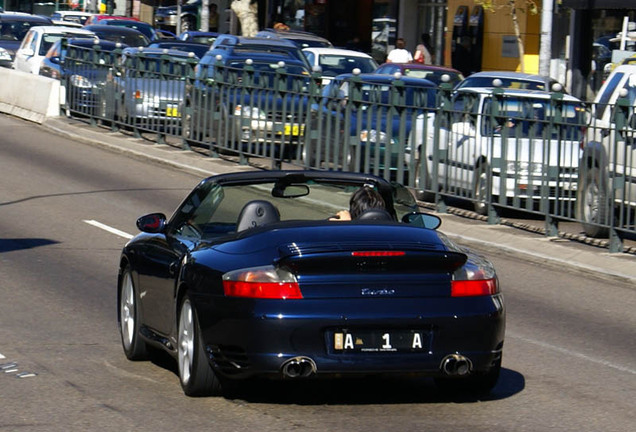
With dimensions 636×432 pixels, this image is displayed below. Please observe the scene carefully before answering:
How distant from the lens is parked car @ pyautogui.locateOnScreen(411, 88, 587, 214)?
15.5m

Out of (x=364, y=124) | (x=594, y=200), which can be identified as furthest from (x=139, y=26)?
(x=594, y=200)

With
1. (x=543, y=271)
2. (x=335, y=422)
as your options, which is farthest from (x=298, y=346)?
(x=543, y=271)

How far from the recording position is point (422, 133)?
17.7 m

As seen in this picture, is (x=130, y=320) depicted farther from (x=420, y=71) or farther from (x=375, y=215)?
(x=420, y=71)

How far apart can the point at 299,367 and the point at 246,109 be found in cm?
1494

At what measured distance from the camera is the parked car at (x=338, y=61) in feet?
98.4

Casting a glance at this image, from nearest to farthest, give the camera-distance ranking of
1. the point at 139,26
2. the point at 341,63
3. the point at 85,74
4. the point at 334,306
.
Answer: the point at 334,306 → the point at 85,74 → the point at 341,63 → the point at 139,26

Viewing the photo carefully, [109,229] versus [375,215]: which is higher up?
[375,215]

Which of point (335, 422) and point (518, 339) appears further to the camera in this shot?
point (518, 339)

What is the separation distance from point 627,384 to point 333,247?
252 centimetres

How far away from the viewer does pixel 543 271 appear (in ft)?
46.7

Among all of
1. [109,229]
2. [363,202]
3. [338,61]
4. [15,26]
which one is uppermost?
[15,26]

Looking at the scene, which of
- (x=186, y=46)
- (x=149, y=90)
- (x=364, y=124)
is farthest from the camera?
(x=186, y=46)

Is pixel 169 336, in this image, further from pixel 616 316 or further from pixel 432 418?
pixel 616 316
